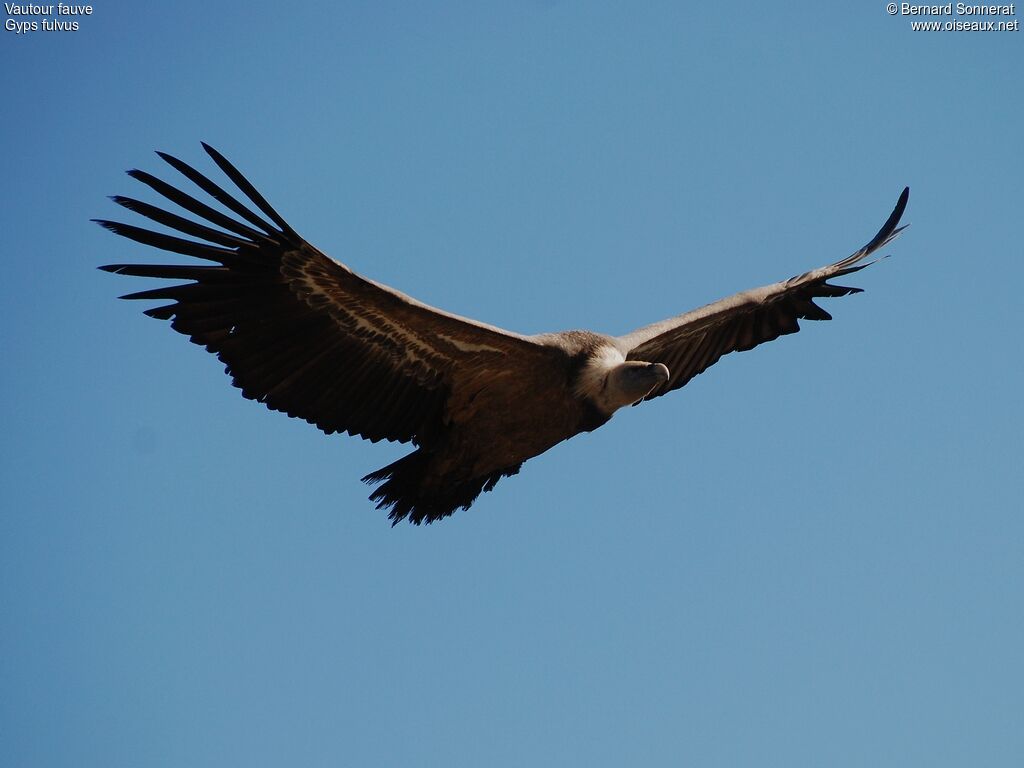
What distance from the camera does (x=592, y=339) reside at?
8875 mm

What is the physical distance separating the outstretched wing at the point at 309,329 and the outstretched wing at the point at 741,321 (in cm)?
177

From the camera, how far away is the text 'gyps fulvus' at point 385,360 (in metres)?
7.95

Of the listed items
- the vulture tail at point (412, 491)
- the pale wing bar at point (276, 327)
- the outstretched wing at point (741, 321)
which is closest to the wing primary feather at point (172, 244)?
the pale wing bar at point (276, 327)

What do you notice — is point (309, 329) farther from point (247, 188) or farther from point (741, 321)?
point (741, 321)

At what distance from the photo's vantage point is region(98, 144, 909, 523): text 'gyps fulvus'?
795cm

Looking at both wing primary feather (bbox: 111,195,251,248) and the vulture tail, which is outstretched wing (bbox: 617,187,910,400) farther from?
wing primary feather (bbox: 111,195,251,248)

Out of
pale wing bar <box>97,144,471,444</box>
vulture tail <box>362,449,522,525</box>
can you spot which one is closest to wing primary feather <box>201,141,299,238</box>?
pale wing bar <box>97,144,471,444</box>

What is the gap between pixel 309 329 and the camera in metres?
8.34

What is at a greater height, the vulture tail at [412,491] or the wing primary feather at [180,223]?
the wing primary feather at [180,223]

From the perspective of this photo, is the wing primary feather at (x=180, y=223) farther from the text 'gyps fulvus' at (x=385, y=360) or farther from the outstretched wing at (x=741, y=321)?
the outstretched wing at (x=741, y=321)

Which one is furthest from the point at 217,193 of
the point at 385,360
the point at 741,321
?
the point at 741,321

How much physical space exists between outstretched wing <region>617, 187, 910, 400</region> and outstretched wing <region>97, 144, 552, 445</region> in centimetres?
177

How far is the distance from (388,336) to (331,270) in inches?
26.7

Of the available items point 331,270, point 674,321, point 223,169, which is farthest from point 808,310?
point 223,169
